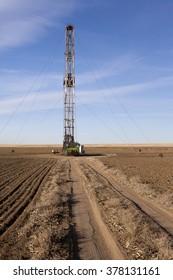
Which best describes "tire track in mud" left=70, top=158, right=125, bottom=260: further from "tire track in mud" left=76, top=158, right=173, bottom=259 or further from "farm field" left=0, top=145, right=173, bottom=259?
"tire track in mud" left=76, top=158, right=173, bottom=259

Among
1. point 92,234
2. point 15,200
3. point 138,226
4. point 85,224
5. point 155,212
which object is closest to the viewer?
point 92,234

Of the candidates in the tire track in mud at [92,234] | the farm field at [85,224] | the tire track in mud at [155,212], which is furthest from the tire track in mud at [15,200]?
the tire track in mud at [155,212]

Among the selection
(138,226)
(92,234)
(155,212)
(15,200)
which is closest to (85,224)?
(92,234)

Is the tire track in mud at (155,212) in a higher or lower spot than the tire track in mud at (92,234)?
higher

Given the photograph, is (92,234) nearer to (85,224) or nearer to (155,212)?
(85,224)

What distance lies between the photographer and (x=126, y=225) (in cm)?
1195

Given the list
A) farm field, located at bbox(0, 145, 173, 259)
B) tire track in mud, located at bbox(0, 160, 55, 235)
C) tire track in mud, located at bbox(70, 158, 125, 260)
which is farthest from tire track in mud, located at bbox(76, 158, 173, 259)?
tire track in mud, located at bbox(0, 160, 55, 235)

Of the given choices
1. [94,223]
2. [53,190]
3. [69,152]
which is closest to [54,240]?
[94,223]

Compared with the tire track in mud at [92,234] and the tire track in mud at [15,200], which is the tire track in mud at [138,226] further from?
the tire track in mud at [15,200]

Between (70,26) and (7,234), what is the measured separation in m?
56.4

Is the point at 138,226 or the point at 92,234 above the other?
the point at 138,226
